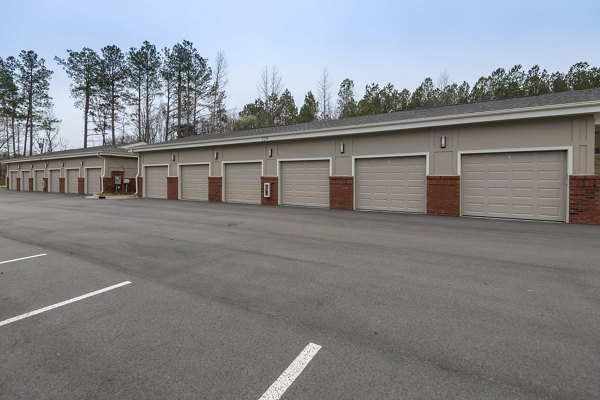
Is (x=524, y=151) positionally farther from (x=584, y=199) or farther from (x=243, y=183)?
(x=243, y=183)

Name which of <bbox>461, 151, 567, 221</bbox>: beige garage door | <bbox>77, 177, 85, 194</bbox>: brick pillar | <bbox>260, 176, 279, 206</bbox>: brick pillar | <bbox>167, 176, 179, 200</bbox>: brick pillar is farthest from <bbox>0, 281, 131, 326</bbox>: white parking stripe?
<bbox>77, 177, 85, 194</bbox>: brick pillar

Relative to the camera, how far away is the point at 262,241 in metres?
6.45

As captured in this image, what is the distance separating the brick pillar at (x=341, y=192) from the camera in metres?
12.2

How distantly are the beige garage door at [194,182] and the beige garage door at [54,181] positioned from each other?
55.7ft

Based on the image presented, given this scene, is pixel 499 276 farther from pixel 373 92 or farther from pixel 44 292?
pixel 373 92

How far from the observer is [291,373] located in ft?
6.75

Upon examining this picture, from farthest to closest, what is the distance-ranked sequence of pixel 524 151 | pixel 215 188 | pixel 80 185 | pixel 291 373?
1. pixel 80 185
2. pixel 215 188
3. pixel 524 151
4. pixel 291 373

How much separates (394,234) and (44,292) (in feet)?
20.8

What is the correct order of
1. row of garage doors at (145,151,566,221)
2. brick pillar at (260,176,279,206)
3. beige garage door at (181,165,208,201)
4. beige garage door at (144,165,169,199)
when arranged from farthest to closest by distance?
beige garage door at (144,165,169,199) < beige garage door at (181,165,208,201) < brick pillar at (260,176,279,206) < row of garage doors at (145,151,566,221)

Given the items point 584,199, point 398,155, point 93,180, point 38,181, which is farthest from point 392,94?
point 38,181

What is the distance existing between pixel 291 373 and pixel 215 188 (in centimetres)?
1515

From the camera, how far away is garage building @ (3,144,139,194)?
23.2 metres

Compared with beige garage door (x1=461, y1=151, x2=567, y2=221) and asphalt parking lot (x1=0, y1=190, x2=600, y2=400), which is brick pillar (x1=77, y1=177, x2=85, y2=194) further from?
beige garage door (x1=461, y1=151, x2=567, y2=221)

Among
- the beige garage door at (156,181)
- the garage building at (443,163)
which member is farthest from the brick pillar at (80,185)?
the garage building at (443,163)
